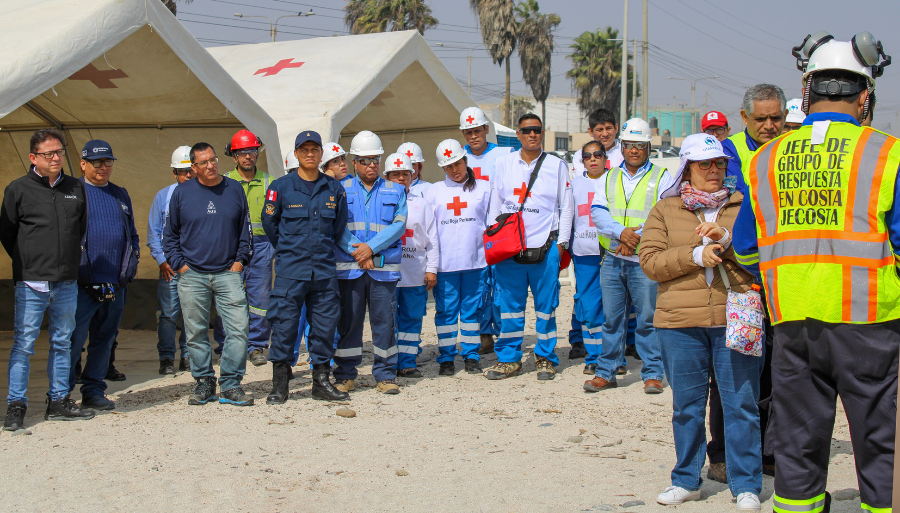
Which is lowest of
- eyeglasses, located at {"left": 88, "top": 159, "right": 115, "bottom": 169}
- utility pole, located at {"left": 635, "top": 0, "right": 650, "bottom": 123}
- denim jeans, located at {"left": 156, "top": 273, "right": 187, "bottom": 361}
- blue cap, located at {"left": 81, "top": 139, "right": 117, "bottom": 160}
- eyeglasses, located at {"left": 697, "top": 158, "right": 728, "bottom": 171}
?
denim jeans, located at {"left": 156, "top": 273, "right": 187, "bottom": 361}

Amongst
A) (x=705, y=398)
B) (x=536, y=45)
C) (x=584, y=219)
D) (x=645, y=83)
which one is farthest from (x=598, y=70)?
(x=705, y=398)

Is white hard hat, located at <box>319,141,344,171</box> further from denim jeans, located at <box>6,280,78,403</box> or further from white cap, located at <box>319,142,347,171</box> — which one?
denim jeans, located at <box>6,280,78,403</box>

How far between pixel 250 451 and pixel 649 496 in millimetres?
2332

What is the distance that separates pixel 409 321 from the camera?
7.10 meters

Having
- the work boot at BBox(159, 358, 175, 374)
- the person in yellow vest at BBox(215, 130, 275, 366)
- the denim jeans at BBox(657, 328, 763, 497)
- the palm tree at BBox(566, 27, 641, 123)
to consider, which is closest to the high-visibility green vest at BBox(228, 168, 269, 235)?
the person in yellow vest at BBox(215, 130, 275, 366)

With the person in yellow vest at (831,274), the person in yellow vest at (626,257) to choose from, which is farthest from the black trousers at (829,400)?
the person in yellow vest at (626,257)

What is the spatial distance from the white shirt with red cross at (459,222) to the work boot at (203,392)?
219cm

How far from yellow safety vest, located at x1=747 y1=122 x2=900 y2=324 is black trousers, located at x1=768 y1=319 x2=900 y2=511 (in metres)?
0.07

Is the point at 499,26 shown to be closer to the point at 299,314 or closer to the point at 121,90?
the point at 121,90

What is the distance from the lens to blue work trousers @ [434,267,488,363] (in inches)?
282

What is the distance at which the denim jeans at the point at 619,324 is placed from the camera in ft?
20.6

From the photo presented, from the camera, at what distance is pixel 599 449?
4832 mm

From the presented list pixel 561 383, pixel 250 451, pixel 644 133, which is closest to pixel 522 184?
pixel 644 133

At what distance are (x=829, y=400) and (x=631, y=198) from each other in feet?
11.2
